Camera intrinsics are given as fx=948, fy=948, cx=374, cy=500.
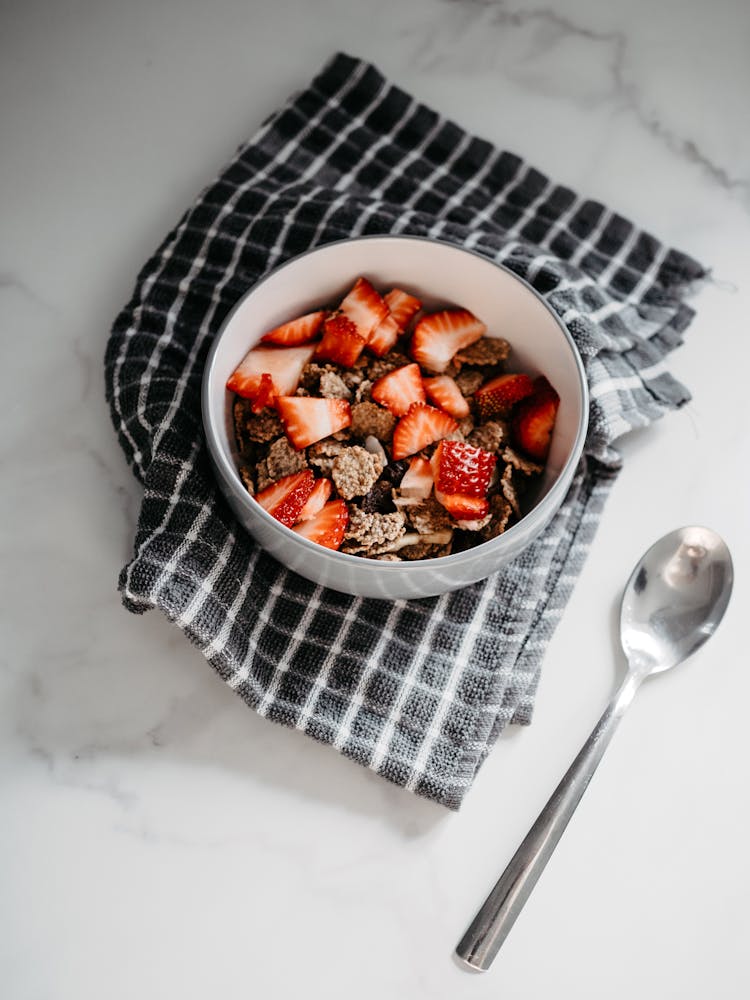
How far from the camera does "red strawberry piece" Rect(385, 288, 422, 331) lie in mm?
1027

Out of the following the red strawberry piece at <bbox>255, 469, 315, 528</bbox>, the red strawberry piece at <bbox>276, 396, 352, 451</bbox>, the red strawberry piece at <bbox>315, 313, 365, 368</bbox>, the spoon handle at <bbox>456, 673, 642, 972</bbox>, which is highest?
the red strawberry piece at <bbox>315, 313, 365, 368</bbox>

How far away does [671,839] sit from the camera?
93 centimetres

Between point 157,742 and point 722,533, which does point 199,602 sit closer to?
point 157,742

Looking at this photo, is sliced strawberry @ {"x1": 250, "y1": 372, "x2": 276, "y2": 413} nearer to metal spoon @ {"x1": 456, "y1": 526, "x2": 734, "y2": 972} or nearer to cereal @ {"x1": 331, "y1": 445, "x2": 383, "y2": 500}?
cereal @ {"x1": 331, "y1": 445, "x2": 383, "y2": 500}

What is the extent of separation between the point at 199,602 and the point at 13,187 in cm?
59

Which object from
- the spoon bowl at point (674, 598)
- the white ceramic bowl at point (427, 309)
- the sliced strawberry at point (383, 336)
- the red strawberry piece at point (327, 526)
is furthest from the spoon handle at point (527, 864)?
the sliced strawberry at point (383, 336)

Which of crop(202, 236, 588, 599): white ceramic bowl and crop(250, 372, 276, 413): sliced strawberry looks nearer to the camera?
crop(202, 236, 588, 599): white ceramic bowl

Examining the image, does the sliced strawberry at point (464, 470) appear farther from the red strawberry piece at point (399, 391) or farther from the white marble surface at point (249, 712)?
the white marble surface at point (249, 712)

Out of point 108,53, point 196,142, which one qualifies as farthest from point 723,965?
point 108,53

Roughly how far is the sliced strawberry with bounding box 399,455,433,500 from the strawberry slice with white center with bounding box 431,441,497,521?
22mm

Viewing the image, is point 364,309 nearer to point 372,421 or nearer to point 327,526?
point 372,421

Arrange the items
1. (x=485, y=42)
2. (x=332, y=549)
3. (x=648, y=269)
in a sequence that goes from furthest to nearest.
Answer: (x=485, y=42)
(x=648, y=269)
(x=332, y=549)

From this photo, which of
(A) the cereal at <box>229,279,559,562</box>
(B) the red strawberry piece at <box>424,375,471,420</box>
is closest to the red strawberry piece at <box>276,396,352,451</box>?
Result: (A) the cereal at <box>229,279,559,562</box>

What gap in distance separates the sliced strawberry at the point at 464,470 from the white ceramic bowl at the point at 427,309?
→ 0.07 meters
